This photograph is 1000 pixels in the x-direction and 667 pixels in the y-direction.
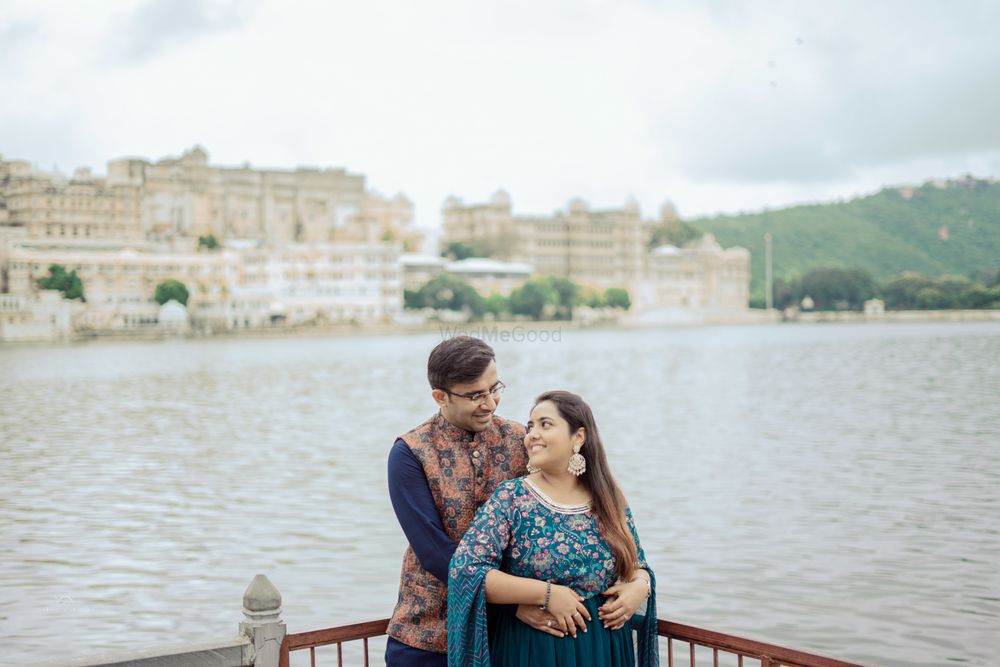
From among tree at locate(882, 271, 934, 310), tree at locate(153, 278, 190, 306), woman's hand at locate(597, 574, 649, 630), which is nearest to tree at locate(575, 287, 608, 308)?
tree at locate(882, 271, 934, 310)

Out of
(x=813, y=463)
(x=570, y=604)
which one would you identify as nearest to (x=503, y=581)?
(x=570, y=604)

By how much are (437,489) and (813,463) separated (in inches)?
505

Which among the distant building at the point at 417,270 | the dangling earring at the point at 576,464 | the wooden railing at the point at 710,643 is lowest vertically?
the wooden railing at the point at 710,643

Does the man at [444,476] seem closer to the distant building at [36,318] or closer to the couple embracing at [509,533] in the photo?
the couple embracing at [509,533]

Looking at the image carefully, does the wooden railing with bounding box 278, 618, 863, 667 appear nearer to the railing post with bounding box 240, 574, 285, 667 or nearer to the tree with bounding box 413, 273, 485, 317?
the railing post with bounding box 240, 574, 285, 667

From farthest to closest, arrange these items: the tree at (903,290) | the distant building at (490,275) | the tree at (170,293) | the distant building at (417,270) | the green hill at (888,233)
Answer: the distant building at (490,275), the distant building at (417,270), the green hill at (888,233), the tree at (903,290), the tree at (170,293)

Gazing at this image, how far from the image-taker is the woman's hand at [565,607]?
227 centimetres

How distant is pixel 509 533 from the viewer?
7.56 ft

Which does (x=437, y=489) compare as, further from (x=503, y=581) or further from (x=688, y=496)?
(x=688, y=496)

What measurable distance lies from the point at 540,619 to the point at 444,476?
0.35 metres

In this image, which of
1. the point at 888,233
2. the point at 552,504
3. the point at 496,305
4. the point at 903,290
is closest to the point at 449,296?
the point at 496,305

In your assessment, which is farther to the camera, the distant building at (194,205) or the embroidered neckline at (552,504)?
the distant building at (194,205)

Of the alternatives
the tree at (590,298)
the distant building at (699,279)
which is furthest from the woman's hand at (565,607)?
the distant building at (699,279)

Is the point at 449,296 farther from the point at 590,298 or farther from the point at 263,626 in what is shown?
the point at 263,626
